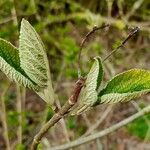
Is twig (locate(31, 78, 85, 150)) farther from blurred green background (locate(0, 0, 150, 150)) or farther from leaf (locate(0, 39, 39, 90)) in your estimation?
blurred green background (locate(0, 0, 150, 150))

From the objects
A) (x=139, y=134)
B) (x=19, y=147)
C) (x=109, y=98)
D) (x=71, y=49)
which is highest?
(x=109, y=98)

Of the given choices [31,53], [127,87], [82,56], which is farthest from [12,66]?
[82,56]

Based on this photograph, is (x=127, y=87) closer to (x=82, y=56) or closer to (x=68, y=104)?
(x=68, y=104)

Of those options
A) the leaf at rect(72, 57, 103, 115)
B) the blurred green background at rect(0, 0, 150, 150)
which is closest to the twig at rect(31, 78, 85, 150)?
the leaf at rect(72, 57, 103, 115)

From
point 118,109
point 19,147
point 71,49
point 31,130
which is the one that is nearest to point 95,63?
point 19,147

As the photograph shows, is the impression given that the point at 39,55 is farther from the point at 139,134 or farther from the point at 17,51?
the point at 139,134

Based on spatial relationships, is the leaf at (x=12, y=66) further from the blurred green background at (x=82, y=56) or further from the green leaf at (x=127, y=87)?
the blurred green background at (x=82, y=56)

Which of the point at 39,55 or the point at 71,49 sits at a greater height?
the point at 39,55
